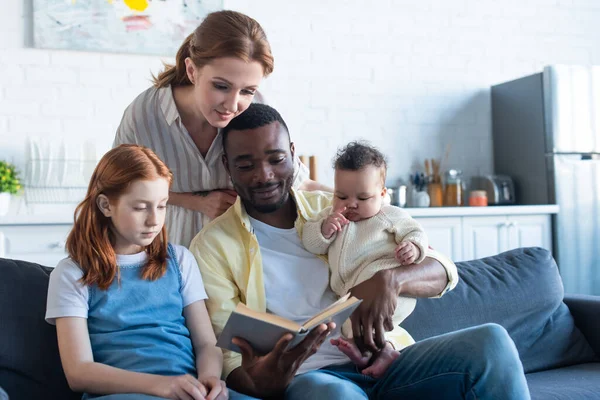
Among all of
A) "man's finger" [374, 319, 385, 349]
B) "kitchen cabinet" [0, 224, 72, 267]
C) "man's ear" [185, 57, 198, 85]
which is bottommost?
"man's finger" [374, 319, 385, 349]

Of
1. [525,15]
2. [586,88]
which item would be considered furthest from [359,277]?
[525,15]

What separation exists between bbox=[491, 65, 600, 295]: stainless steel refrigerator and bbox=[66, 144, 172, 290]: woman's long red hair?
3.36m

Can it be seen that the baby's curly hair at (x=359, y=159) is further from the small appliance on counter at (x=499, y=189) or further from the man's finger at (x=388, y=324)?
the small appliance on counter at (x=499, y=189)

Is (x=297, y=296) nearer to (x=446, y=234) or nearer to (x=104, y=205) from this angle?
(x=104, y=205)

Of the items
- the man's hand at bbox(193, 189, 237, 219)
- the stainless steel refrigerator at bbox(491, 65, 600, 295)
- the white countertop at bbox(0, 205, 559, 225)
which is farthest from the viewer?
the stainless steel refrigerator at bbox(491, 65, 600, 295)

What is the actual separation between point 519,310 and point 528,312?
35 millimetres

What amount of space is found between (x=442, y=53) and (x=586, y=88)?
38.1 inches

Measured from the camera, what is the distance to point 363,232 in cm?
197

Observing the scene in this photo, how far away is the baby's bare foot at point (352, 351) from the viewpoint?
1742mm

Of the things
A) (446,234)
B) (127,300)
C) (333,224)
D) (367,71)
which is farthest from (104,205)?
(367,71)

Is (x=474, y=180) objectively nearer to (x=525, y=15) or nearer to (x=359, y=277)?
(x=525, y=15)

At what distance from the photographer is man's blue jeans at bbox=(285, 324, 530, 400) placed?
1596 millimetres

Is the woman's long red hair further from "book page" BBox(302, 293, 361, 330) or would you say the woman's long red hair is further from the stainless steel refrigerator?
the stainless steel refrigerator

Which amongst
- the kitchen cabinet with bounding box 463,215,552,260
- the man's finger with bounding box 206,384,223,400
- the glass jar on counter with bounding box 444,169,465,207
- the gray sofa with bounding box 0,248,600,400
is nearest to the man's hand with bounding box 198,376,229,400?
the man's finger with bounding box 206,384,223,400
